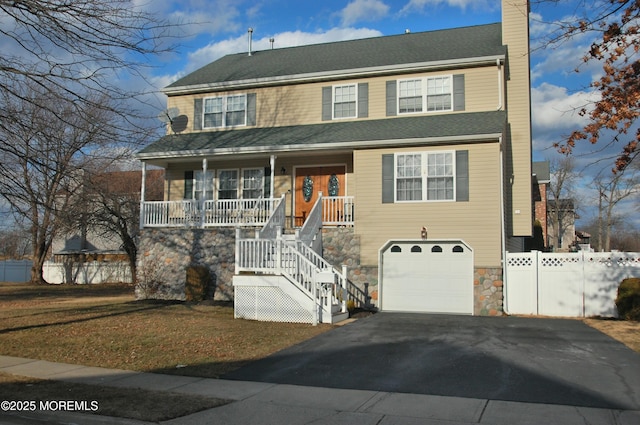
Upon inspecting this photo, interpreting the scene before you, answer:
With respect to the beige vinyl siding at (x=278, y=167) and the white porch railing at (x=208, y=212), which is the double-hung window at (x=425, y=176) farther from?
the white porch railing at (x=208, y=212)

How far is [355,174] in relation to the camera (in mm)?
17062

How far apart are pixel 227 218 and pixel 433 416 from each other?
13.3m

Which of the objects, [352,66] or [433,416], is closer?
[433,416]

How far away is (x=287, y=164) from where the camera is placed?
63.2 ft

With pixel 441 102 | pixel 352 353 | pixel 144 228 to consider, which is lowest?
pixel 352 353

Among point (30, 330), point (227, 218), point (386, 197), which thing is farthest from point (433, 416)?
point (227, 218)

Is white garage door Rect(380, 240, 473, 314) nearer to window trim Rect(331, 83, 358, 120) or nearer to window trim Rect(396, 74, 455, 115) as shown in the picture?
window trim Rect(396, 74, 455, 115)

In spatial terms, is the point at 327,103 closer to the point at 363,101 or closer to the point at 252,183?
the point at 363,101

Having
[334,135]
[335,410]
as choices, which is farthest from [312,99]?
[335,410]

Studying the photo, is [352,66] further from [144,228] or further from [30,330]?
[30,330]

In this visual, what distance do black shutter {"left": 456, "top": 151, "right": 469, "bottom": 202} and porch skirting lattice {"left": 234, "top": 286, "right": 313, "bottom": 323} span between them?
5866mm

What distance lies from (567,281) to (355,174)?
6863 mm

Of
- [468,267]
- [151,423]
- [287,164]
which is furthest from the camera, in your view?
[287,164]

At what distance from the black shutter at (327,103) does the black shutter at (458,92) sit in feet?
14.1
